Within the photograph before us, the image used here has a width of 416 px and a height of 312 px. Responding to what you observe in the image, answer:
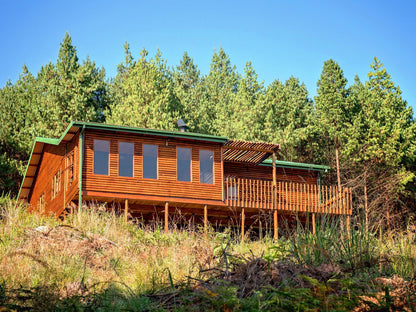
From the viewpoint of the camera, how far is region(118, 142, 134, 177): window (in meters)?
23.1

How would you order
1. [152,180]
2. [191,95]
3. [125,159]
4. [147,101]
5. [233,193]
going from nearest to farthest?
1. [125,159]
2. [152,180]
3. [233,193]
4. [147,101]
5. [191,95]

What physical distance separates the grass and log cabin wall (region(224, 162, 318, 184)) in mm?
14886

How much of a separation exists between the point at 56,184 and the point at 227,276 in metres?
19.1

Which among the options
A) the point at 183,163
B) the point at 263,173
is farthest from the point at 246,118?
the point at 183,163

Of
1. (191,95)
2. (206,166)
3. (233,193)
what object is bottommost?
(233,193)

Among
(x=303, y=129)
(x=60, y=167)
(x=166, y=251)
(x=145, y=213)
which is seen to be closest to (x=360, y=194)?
(x=303, y=129)

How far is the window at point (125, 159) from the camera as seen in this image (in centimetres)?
2308

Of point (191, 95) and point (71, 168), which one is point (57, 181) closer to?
point (71, 168)

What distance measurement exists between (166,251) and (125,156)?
11.5m

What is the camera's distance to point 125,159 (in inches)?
916

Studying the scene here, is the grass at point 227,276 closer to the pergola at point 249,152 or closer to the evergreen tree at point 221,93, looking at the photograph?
the pergola at point 249,152

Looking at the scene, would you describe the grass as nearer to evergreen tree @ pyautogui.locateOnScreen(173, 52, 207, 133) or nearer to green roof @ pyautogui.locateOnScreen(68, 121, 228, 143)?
green roof @ pyautogui.locateOnScreen(68, 121, 228, 143)

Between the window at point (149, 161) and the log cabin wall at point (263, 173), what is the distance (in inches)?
179

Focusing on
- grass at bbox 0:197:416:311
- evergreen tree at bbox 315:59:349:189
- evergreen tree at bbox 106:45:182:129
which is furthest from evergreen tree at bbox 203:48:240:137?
grass at bbox 0:197:416:311
